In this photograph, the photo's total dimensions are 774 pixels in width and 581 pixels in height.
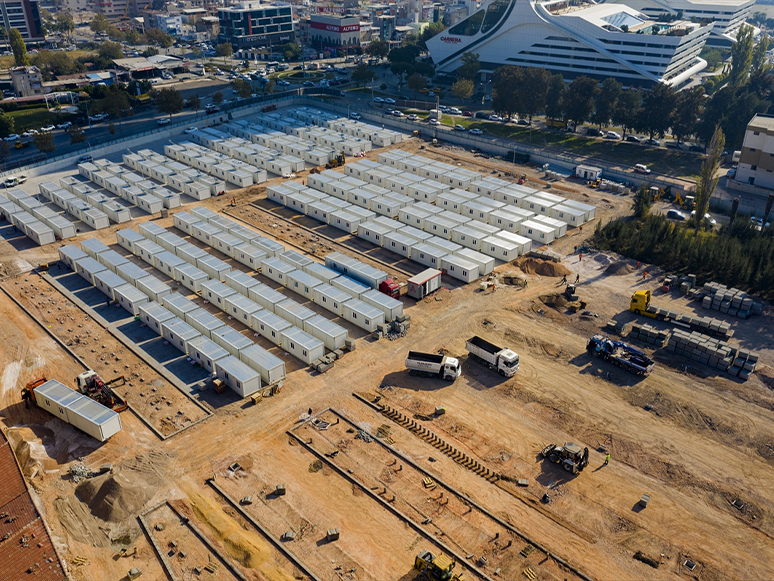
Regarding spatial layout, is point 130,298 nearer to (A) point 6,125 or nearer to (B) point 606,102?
(A) point 6,125

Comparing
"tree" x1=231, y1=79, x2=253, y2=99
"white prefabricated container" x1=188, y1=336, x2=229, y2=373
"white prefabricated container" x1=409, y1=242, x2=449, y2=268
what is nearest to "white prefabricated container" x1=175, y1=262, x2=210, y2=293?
"white prefabricated container" x1=188, y1=336, x2=229, y2=373

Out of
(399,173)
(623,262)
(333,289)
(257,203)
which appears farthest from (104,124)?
(623,262)

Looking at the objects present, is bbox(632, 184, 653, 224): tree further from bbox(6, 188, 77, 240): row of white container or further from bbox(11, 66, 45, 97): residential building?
bbox(11, 66, 45, 97): residential building

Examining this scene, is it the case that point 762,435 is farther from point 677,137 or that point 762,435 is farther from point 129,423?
point 677,137

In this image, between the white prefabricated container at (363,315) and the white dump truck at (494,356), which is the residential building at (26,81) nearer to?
the white prefabricated container at (363,315)

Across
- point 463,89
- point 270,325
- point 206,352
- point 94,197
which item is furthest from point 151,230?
point 463,89
